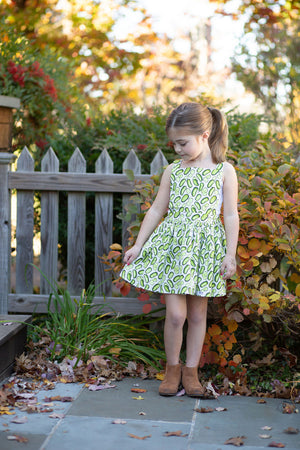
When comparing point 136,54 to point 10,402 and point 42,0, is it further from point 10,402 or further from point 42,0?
point 10,402

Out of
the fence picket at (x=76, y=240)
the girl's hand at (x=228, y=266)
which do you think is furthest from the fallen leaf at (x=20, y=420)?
the fence picket at (x=76, y=240)

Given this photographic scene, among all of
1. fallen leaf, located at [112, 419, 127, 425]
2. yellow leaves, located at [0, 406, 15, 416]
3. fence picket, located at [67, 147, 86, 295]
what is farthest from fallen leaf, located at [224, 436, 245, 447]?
fence picket, located at [67, 147, 86, 295]

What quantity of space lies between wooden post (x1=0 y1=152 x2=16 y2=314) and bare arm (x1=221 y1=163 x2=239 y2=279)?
1.80 meters

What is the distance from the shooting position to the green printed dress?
300cm

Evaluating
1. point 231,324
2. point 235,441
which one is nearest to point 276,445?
point 235,441

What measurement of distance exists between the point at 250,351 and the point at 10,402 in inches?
65.5

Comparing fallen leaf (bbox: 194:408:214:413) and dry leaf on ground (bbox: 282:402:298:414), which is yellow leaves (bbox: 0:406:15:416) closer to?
fallen leaf (bbox: 194:408:214:413)

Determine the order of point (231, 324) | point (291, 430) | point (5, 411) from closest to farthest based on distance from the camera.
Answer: point (291, 430)
point (5, 411)
point (231, 324)

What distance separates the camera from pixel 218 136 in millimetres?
3174

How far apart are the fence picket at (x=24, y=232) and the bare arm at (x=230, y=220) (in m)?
1.69

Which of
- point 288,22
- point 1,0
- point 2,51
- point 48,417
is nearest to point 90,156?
point 2,51

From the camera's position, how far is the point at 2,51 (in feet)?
17.5

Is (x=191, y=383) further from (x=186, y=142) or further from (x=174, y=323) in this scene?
(x=186, y=142)

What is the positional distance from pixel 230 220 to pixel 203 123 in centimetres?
55
